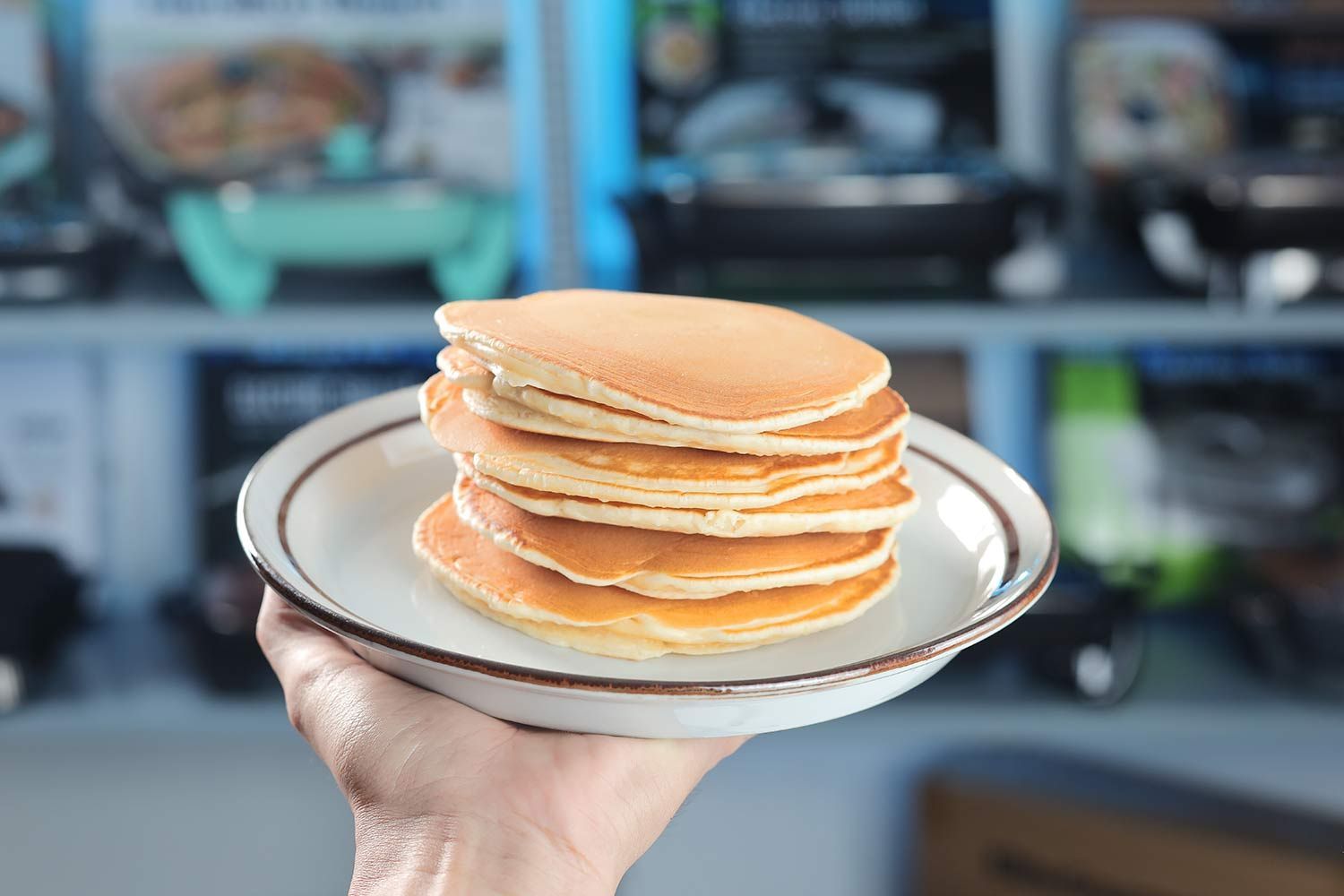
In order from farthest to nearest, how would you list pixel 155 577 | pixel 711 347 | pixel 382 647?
pixel 155 577, pixel 711 347, pixel 382 647

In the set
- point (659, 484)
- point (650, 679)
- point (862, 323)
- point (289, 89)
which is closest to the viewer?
point (650, 679)

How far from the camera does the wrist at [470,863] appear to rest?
590mm

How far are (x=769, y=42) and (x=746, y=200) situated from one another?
1.55 ft

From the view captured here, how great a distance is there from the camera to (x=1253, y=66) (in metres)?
1.80

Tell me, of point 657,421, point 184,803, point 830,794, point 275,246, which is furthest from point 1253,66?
point 184,803

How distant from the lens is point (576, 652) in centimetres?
65

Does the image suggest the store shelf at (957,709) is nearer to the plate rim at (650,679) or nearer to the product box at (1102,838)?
the product box at (1102,838)

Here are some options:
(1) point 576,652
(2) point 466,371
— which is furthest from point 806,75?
(1) point 576,652

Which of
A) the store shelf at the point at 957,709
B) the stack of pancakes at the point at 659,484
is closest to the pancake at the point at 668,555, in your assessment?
the stack of pancakes at the point at 659,484

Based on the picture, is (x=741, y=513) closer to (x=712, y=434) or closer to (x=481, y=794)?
(x=712, y=434)

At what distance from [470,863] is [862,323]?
105cm

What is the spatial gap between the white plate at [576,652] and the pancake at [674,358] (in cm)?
12

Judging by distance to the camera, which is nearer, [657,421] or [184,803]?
[657,421]

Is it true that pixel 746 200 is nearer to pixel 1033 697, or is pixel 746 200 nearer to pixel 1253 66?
pixel 1033 697
